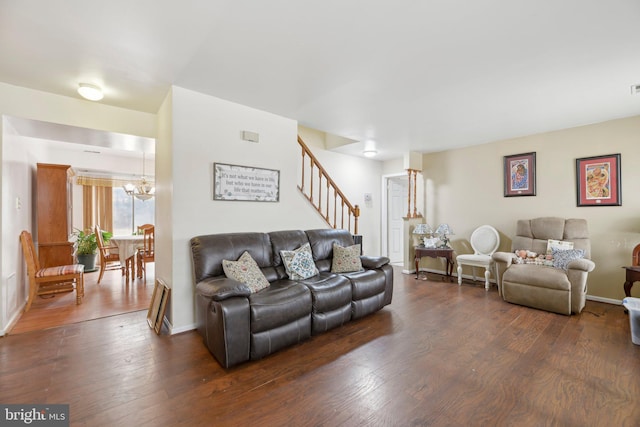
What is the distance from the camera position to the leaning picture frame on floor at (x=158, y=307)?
109 inches

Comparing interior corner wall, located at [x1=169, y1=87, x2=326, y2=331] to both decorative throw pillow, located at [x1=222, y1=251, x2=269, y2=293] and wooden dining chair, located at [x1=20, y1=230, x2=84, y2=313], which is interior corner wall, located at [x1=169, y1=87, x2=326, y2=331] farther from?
wooden dining chair, located at [x1=20, y1=230, x2=84, y2=313]

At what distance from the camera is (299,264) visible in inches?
122

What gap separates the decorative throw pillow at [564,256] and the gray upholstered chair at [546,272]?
0.08ft

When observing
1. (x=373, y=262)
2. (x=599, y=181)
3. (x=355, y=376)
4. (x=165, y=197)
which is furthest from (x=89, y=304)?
(x=599, y=181)

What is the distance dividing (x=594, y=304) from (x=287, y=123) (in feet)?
15.7

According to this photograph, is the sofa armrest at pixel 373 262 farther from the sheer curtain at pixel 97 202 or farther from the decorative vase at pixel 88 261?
the sheer curtain at pixel 97 202

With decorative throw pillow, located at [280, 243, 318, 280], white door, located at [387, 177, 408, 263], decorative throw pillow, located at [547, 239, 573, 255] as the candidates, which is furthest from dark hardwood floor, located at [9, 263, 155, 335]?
decorative throw pillow, located at [547, 239, 573, 255]

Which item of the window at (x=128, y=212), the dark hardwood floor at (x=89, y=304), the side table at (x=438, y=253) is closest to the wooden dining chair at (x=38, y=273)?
the dark hardwood floor at (x=89, y=304)

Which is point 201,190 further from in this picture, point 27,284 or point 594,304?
point 594,304

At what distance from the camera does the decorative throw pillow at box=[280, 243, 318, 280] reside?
3.06 metres

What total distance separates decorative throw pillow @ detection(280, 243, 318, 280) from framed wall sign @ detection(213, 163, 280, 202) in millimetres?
789

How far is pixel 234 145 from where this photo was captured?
3207 millimetres

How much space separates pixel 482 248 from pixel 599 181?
5.73 ft

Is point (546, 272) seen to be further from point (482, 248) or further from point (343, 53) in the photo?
point (343, 53)
